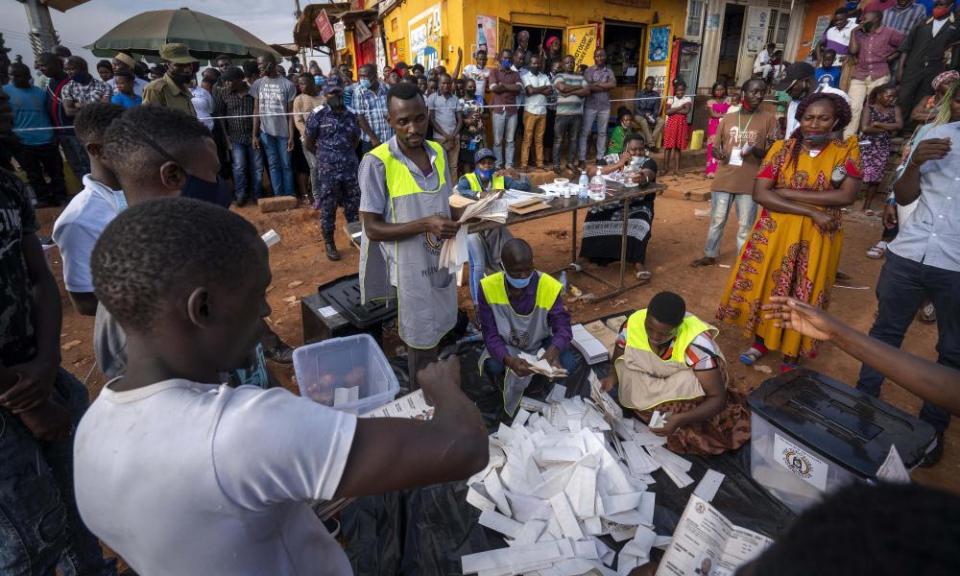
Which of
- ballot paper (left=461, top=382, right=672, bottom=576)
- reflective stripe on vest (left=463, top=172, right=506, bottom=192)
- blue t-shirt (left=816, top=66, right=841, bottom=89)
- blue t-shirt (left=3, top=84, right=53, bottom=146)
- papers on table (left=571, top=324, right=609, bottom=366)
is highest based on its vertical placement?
blue t-shirt (left=816, top=66, right=841, bottom=89)

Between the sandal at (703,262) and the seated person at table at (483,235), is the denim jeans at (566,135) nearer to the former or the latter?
the sandal at (703,262)

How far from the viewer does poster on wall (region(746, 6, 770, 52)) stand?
42.5 ft

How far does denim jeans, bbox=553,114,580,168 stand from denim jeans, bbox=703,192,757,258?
16.0 ft

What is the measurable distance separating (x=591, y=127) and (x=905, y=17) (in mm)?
5428

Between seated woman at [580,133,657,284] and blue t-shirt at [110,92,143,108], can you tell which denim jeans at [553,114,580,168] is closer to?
seated woman at [580,133,657,284]

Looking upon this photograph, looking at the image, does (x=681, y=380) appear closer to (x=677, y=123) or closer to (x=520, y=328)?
(x=520, y=328)

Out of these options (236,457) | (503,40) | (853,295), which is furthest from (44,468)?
(503,40)

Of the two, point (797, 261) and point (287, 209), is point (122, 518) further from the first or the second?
point (287, 209)

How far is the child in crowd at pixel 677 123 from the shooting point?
10266mm

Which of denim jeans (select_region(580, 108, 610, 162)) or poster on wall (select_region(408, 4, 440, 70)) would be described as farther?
poster on wall (select_region(408, 4, 440, 70))

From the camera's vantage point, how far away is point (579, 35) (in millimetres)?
10680

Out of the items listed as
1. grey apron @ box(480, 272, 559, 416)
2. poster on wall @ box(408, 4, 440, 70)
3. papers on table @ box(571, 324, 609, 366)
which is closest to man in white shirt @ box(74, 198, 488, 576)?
grey apron @ box(480, 272, 559, 416)

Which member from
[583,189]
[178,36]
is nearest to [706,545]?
[583,189]

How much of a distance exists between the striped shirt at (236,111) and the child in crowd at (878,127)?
364 inches
